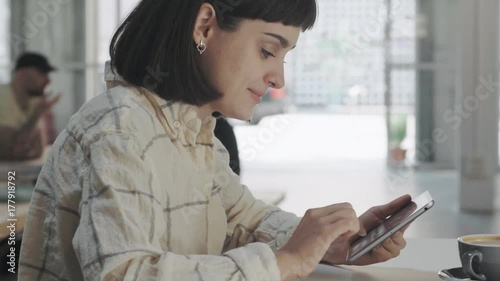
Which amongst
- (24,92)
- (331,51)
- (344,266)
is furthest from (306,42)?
(344,266)

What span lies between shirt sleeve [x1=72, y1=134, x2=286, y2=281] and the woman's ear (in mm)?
284

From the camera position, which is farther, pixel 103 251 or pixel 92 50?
pixel 92 50

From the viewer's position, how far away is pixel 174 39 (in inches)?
50.6

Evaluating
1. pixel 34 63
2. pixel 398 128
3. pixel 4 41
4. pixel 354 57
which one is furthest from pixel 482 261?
pixel 4 41

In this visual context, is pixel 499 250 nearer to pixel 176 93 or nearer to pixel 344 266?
pixel 344 266

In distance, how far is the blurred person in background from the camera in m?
4.35

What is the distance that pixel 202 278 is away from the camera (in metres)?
1.04

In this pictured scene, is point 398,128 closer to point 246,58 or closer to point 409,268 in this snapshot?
point 409,268

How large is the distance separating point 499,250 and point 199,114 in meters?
0.57

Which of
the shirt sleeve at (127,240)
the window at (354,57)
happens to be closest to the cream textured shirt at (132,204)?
the shirt sleeve at (127,240)

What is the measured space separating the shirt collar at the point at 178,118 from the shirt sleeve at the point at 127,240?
0.58 ft

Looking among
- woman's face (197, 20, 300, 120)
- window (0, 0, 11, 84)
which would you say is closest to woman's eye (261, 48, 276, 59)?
woman's face (197, 20, 300, 120)

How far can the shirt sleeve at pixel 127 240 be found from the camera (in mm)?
1021

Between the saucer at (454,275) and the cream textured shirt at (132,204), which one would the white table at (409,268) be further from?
the cream textured shirt at (132,204)
